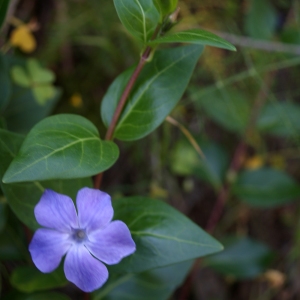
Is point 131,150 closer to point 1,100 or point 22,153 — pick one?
point 1,100

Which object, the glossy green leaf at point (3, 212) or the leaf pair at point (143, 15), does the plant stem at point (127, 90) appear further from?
the glossy green leaf at point (3, 212)

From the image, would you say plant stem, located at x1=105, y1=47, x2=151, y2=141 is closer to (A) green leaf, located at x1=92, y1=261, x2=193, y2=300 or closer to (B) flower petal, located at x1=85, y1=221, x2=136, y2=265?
(B) flower petal, located at x1=85, y1=221, x2=136, y2=265

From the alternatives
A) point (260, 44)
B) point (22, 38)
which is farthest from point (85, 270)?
point (260, 44)

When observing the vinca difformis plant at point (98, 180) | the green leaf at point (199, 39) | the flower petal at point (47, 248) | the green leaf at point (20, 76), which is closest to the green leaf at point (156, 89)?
the vinca difformis plant at point (98, 180)

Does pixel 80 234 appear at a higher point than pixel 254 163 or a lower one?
higher

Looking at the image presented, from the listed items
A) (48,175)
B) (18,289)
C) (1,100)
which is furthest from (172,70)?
(18,289)

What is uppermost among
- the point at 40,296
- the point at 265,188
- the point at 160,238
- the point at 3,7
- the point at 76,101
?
the point at 3,7

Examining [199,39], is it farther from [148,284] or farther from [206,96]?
[206,96]
